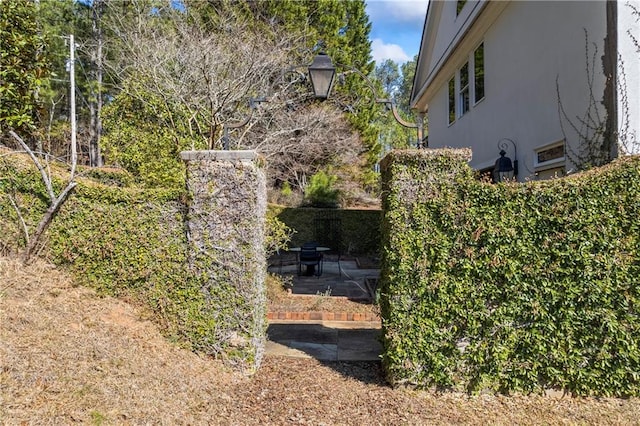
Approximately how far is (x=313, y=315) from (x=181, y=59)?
782cm

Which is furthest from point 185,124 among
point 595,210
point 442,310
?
point 595,210

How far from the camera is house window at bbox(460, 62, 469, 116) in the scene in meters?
10.4

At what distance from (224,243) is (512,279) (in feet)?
9.93

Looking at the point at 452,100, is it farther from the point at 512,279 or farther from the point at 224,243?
the point at 224,243

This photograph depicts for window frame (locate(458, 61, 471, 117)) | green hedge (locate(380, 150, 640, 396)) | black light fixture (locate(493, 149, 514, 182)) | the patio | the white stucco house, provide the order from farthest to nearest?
1. window frame (locate(458, 61, 471, 117))
2. the patio
3. black light fixture (locate(493, 149, 514, 182))
4. the white stucco house
5. green hedge (locate(380, 150, 640, 396))

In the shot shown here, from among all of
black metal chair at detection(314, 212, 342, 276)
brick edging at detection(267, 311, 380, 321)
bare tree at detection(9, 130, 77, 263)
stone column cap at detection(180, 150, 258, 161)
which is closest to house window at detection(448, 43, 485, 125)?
black metal chair at detection(314, 212, 342, 276)

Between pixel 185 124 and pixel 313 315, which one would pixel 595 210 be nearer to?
pixel 313 315

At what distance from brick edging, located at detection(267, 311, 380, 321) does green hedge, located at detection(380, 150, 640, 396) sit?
260 centimetres

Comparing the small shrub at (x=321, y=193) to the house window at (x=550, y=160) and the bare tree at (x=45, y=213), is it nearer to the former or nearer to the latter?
the house window at (x=550, y=160)

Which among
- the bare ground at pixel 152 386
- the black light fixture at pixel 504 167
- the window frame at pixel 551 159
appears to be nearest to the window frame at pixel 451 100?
the black light fixture at pixel 504 167

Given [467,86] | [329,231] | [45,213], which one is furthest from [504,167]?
[329,231]

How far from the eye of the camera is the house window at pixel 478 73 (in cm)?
930

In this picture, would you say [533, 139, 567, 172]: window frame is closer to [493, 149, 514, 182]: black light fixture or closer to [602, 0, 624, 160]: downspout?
[493, 149, 514, 182]: black light fixture

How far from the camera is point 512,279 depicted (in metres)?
3.93
